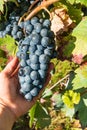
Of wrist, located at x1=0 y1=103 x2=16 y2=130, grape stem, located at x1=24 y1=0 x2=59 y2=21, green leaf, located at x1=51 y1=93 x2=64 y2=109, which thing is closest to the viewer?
grape stem, located at x1=24 y1=0 x2=59 y2=21

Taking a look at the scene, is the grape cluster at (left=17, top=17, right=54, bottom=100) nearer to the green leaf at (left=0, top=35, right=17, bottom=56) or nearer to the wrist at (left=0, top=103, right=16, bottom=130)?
the green leaf at (left=0, top=35, right=17, bottom=56)

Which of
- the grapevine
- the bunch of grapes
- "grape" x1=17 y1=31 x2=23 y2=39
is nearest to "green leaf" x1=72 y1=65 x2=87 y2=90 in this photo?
the grapevine

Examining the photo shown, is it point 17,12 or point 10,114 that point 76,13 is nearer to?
point 17,12

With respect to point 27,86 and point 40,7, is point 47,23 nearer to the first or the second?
point 40,7

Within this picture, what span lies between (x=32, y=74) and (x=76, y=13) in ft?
0.90

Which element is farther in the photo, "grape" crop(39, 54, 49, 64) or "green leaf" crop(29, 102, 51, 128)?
"green leaf" crop(29, 102, 51, 128)

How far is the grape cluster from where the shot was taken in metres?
1.24

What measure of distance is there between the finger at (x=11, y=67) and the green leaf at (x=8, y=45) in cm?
4

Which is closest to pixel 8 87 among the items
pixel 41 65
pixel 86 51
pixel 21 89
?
pixel 21 89

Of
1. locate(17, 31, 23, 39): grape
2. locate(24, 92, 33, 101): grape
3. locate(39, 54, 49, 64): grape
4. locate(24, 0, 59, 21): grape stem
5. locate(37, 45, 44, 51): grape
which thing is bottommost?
locate(24, 92, 33, 101): grape

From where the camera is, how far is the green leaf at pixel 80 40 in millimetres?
1225

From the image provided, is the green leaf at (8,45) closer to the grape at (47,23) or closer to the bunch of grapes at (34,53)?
the bunch of grapes at (34,53)

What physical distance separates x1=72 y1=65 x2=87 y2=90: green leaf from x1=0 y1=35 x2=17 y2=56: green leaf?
0.24 m

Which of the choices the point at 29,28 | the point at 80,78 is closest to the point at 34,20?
the point at 29,28
